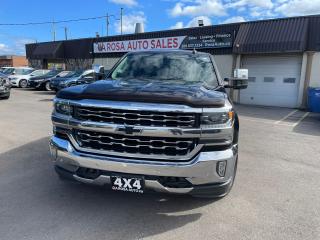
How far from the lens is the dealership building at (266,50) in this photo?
1590cm

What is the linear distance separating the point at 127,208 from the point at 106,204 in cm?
29

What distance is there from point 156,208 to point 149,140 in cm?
101

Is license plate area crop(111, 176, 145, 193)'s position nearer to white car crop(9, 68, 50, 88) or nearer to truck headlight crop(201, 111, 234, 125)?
truck headlight crop(201, 111, 234, 125)

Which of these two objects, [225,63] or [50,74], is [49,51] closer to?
[50,74]

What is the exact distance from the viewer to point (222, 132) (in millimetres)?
3316

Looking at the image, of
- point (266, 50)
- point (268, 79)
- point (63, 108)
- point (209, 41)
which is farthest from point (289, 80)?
point (63, 108)

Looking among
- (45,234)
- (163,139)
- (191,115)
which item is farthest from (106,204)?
(191,115)

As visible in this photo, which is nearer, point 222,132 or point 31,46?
point 222,132

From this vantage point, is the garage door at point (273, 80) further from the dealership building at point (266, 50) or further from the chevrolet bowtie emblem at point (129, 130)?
the chevrolet bowtie emblem at point (129, 130)

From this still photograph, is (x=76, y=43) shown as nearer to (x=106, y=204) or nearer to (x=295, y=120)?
(x=295, y=120)

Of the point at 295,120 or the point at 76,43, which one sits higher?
the point at 76,43

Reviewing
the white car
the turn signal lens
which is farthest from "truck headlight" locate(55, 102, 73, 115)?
the white car

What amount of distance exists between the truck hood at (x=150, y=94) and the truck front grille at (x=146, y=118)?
0.13 metres

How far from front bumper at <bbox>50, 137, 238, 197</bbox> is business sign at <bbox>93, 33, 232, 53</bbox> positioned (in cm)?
1427
